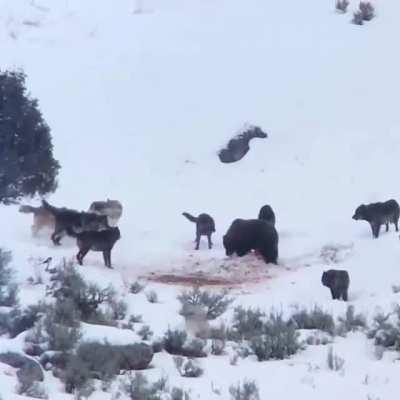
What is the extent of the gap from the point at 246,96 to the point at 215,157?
2252 mm

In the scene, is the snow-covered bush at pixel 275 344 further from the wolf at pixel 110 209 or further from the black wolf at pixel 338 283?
the wolf at pixel 110 209

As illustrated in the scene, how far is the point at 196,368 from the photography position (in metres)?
10.6

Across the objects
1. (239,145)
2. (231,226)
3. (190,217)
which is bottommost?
(231,226)

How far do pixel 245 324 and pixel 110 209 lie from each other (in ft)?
24.2

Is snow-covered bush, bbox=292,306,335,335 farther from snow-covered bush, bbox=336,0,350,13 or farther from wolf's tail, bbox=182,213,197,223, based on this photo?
snow-covered bush, bbox=336,0,350,13

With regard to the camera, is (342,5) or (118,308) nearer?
(118,308)

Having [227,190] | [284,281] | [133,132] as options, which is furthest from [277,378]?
[133,132]

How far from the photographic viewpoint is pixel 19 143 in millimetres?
15109

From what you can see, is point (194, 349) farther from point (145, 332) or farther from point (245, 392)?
A: point (245, 392)

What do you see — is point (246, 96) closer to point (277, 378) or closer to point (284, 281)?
point (284, 281)

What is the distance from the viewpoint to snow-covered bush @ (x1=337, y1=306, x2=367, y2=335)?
12.8 meters

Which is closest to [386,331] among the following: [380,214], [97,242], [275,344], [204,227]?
[275,344]

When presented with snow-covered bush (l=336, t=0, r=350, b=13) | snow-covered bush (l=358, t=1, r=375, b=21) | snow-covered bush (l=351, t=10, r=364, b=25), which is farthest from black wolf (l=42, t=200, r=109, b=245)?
snow-covered bush (l=336, t=0, r=350, b=13)

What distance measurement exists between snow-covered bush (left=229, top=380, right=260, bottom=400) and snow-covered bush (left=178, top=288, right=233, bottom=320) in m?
3.38
